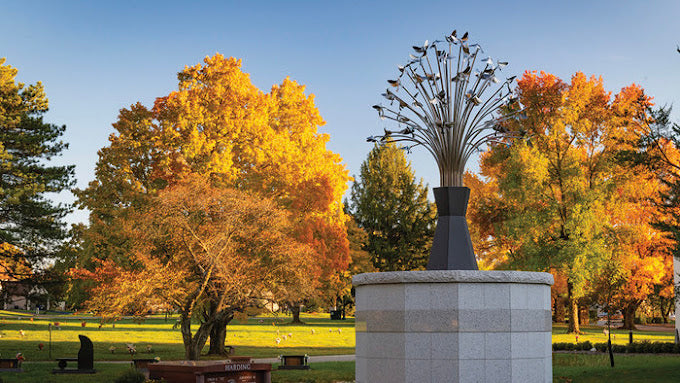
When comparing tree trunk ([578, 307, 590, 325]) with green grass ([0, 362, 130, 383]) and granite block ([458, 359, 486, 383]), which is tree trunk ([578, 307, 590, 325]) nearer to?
green grass ([0, 362, 130, 383])

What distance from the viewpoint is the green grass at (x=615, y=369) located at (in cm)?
2264

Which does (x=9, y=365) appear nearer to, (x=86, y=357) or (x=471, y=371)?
(x=86, y=357)

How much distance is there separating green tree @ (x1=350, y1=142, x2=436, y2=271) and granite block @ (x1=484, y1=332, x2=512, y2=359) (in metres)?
45.3

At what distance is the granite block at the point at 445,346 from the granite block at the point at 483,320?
0.25m

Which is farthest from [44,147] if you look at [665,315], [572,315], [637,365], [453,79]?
[665,315]

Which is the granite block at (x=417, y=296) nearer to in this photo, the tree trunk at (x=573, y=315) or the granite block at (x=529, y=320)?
the granite block at (x=529, y=320)

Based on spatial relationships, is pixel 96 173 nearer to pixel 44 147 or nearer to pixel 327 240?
pixel 44 147

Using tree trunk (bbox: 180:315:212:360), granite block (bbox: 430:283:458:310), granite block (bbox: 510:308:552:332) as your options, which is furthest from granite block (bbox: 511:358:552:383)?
tree trunk (bbox: 180:315:212:360)

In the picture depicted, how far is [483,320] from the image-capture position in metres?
13.7

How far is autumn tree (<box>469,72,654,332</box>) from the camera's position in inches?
1608

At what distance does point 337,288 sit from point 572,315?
17.7 meters

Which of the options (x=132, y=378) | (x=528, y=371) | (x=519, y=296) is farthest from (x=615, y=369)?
(x=132, y=378)

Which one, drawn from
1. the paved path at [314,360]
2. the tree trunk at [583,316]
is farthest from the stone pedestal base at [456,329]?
the tree trunk at [583,316]

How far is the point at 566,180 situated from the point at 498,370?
30535mm
